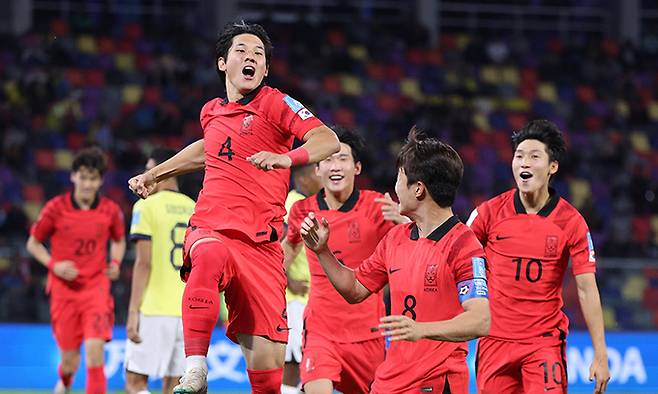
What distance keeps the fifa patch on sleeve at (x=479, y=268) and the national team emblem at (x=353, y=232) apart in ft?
7.78

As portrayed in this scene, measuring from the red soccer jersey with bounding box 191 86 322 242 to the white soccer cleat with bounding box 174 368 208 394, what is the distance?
81cm

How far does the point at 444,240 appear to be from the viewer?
222 inches

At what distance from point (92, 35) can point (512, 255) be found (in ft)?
52.6

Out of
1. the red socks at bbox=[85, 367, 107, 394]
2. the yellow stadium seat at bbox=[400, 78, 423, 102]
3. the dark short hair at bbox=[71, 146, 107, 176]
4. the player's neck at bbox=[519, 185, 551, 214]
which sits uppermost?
the yellow stadium seat at bbox=[400, 78, 423, 102]

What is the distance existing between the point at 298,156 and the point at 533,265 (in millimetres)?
2168

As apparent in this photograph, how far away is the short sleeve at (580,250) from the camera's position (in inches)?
277

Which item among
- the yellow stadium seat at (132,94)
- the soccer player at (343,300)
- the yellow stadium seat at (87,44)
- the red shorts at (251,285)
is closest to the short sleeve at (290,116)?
the red shorts at (251,285)

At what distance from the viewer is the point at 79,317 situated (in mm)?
10750

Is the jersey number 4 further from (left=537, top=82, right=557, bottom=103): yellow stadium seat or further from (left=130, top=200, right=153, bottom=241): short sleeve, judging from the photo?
(left=537, top=82, right=557, bottom=103): yellow stadium seat

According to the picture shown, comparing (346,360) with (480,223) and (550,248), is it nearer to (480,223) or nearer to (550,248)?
(480,223)

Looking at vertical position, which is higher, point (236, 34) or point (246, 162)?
point (236, 34)

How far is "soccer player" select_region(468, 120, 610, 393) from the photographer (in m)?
6.95

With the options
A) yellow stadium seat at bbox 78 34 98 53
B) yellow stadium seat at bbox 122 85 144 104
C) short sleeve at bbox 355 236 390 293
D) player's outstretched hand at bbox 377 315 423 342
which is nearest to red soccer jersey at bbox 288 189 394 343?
short sleeve at bbox 355 236 390 293

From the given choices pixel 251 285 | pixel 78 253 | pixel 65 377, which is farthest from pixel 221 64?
pixel 65 377
